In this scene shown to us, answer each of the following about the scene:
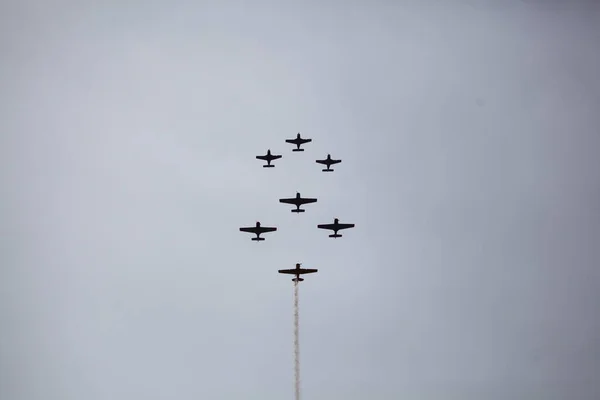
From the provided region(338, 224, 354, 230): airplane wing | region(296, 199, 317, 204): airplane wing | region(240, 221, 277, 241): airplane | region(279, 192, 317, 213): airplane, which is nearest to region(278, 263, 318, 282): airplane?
region(240, 221, 277, 241): airplane

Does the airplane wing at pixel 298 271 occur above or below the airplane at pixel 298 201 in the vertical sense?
below

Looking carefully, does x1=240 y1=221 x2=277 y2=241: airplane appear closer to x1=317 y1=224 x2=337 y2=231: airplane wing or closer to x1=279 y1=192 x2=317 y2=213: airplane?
x1=279 y1=192 x2=317 y2=213: airplane

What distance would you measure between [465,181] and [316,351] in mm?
7515

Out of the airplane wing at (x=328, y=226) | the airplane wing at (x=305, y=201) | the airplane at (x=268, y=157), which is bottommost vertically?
the airplane wing at (x=328, y=226)

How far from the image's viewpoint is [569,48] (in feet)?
62.0

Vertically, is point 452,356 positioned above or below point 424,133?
below

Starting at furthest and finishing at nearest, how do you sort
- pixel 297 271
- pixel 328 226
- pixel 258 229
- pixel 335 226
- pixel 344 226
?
1. pixel 344 226
2. pixel 328 226
3. pixel 335 226
4. pixel 258 229
5. pixel 297 271

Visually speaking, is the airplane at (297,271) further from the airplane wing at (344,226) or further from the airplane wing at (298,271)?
the airplane wing at (344,226)

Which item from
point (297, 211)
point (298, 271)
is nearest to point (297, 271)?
point (298, 271)

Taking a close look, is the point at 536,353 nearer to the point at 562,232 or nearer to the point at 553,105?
the point at 562,232

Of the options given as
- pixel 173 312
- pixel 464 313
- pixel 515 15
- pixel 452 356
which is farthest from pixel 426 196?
pixel 173 312

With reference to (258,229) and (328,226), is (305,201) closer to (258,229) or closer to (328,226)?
(328,226)

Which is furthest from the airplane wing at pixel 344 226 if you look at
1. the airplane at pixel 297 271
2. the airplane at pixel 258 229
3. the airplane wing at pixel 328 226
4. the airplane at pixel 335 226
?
the airplane at pixel 258 229

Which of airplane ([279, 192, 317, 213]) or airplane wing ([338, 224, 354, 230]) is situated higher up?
airplane ([279, 192, 317, 213])
